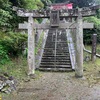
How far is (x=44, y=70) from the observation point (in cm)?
1174

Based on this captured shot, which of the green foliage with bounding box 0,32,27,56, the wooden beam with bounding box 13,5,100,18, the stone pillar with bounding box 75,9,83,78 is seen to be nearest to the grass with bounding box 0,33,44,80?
the green foliage with bounding box 0,32,27,56

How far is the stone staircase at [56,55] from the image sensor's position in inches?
475

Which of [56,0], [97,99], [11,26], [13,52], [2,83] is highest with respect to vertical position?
[56,0]

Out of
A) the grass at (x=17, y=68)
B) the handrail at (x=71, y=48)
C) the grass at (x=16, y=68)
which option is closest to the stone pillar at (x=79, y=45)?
the handrail at (x=71, y=48)

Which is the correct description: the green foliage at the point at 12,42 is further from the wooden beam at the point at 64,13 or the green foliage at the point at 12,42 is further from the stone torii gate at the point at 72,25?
the wooden beam at the point at 64,13

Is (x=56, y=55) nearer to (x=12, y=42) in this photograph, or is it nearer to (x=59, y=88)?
(x=12, y=42)

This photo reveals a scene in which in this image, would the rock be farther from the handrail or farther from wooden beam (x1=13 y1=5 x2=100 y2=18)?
the handrail

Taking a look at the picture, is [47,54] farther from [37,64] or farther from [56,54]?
[37,64]

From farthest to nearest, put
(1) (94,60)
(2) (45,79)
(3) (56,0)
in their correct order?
(3) (56,0)
(1) (94,60)
(2) (45,79)

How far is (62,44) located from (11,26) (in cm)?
467

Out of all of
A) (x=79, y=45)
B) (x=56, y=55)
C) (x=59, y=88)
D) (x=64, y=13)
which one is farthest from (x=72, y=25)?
(x=56, y=55)

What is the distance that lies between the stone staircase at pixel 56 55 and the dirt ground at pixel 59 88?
909 millimetres

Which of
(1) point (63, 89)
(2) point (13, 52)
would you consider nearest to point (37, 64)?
(2) point (13, 52)

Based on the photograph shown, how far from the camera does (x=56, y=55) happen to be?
13609 millimetres
